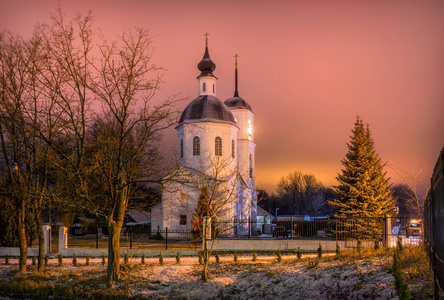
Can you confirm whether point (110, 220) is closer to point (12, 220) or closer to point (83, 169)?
point (83, 169)

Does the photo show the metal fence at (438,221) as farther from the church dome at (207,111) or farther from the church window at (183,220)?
the church dome at (207,111)

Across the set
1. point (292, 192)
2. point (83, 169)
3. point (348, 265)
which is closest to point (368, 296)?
point (348, 265)

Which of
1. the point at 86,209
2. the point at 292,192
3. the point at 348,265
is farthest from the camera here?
the point at 292,192

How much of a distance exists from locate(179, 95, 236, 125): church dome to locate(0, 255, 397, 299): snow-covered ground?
23.3m

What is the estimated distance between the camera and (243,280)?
1336 centimetres

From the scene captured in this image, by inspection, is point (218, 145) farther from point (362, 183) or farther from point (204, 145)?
point (362, 183)

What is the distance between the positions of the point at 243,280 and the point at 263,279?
72 centimetres

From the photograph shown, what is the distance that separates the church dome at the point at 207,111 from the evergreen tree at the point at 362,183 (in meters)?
14.1

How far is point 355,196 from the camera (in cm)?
2697

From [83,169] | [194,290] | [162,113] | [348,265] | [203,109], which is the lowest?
[194,290]

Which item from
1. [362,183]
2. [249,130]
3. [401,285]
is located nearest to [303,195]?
[249,130]

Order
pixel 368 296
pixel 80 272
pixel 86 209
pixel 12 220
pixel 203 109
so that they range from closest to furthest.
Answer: pixel 368 296, pixel 86 209, pixel 80 272, pixel 12 220, pixel 203 109

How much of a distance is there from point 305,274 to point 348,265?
1230 mm

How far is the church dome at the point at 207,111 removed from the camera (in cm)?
3853
